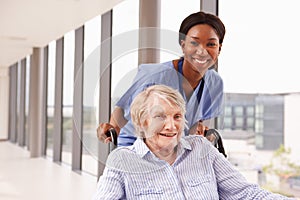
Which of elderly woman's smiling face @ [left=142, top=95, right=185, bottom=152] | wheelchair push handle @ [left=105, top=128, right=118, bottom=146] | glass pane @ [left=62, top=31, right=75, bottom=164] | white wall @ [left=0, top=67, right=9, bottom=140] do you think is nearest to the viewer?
elderly woman's smiling face @ [left=142, top=95, right=185, bottom=152]

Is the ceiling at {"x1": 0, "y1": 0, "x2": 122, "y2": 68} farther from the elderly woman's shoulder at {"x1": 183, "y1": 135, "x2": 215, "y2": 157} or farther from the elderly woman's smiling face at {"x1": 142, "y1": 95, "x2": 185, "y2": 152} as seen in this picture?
the elderly woman's smiling face at {"x1": 142, "y1": 95, "x2": 185, "y2": 152}

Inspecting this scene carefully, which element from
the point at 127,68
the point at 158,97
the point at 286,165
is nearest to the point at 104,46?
the point at 127,68

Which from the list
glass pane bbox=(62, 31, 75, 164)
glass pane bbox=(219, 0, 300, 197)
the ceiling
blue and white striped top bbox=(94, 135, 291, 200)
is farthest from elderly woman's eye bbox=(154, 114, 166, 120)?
glass pane bbox=(62, 31, 75, 164)

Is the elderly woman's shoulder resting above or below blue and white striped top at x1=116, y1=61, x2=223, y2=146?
below

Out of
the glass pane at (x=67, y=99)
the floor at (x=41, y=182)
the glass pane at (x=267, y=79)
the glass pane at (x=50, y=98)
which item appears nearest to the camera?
the glass pane at (x=267, y=79)

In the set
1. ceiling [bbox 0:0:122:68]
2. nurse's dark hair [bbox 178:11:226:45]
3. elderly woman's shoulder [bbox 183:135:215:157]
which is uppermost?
ceiling [bbox 0:0:122:68]

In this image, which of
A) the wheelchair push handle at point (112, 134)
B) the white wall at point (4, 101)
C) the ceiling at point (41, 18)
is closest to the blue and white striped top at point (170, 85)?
the wheelchair push handle at point (112, 134)

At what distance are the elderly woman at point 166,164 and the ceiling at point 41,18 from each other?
3220 millimetres

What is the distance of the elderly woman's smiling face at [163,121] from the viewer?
112 cm

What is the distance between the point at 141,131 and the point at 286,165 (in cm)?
240

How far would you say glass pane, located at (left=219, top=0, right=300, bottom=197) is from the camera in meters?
3.04

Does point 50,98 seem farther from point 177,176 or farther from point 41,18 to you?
point 177,176

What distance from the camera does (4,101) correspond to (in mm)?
11930

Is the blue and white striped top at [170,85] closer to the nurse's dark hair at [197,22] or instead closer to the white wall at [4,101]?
the nurse's dark hair at [197,22]
